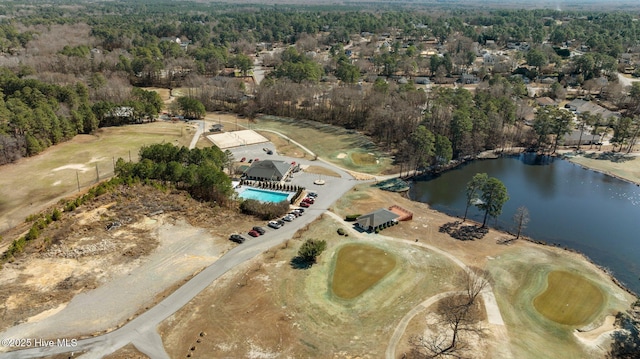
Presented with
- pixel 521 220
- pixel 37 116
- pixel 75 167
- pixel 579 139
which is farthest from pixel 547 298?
pixel 37 116

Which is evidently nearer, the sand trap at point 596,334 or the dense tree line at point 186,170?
the sand trap at point 596,334

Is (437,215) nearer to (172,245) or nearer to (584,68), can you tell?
Answer: (172,245)

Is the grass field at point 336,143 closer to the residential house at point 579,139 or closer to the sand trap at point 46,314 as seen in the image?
the residential house at point 579,139

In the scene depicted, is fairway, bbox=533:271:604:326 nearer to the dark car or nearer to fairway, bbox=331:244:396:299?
fairway, bbox=331:244:396:299

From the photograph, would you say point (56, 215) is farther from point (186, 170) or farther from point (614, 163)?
point (614, 163)

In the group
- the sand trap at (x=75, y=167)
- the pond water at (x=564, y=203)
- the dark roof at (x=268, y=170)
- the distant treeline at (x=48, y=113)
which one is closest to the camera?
the pond water at (x=564, y=203)

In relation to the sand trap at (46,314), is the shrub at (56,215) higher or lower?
higher

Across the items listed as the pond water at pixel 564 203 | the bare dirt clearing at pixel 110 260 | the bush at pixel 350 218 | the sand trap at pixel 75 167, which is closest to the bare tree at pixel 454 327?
the bush at pixel 350 218
